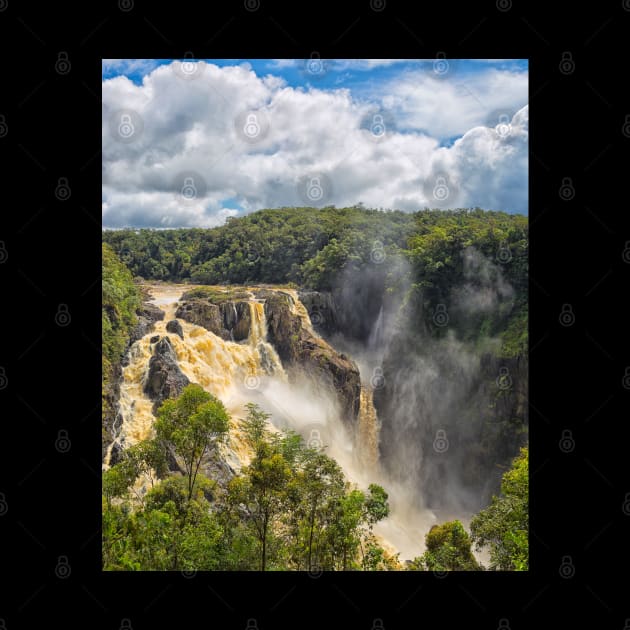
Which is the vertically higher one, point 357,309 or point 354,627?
point 357,309

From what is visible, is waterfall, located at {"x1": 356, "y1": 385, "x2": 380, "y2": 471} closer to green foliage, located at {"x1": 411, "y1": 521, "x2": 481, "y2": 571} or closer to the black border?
green foliage, located at {"x1": 411, "y1": 521, "x2": 481, "y2": 571}

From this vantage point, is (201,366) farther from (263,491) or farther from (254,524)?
(263,491)

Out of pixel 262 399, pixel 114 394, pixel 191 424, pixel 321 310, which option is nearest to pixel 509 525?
pixel 191 424

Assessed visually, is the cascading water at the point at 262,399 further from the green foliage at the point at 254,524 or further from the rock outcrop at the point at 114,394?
the green foliage at the point at 254,524

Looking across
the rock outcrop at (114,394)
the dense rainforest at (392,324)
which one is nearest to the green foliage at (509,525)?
the dense rainforest at (392,324)
